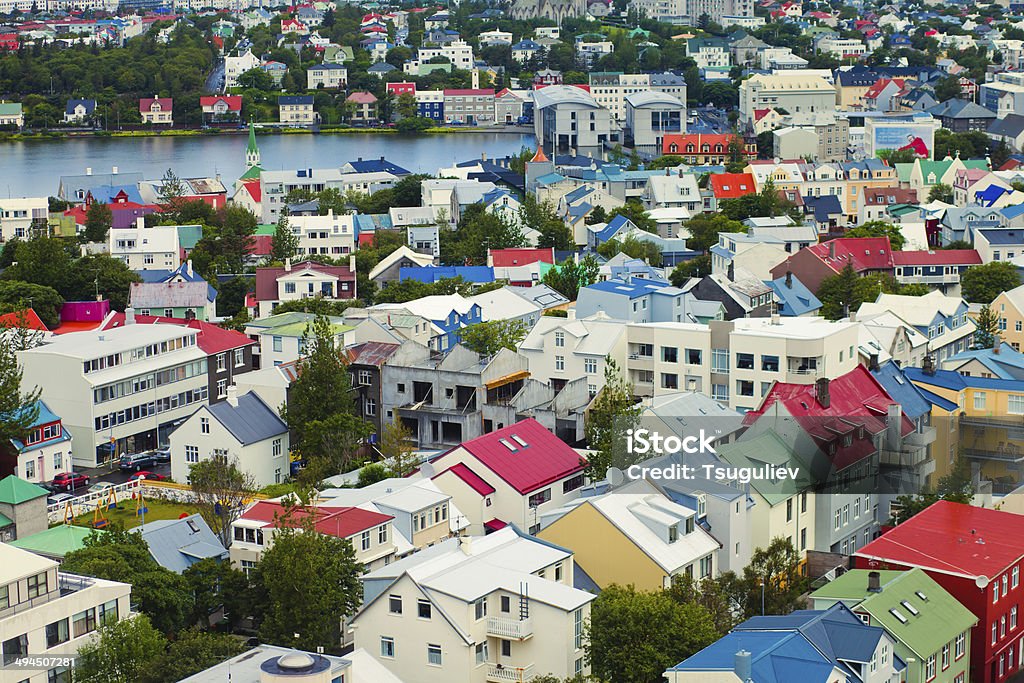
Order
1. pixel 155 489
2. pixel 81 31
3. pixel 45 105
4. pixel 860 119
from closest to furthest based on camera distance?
pixel 155 489, pixel 860 119, pixel 45 105, pixel 81 31

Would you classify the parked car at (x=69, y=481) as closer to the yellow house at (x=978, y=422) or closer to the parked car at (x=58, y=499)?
the parked car at (x=58, y=499)

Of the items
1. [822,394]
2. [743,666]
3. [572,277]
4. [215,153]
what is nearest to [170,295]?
[572,277]

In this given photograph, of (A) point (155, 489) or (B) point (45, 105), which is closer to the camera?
(A) point (155, 489)

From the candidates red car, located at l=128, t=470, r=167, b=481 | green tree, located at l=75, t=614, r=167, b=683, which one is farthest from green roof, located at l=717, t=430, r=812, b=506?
red car, located at l=128, t=470, r=167, b=481

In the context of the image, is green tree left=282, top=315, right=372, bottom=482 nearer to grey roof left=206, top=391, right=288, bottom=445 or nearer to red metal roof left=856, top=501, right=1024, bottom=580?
grey roof left=206, top=391, right=288, bottom=445

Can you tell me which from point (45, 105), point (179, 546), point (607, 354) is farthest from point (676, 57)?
point (179, 546)

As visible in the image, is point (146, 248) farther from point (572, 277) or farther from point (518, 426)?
point (518, 426)

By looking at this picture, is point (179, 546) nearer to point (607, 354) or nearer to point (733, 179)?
point (607, 354)
